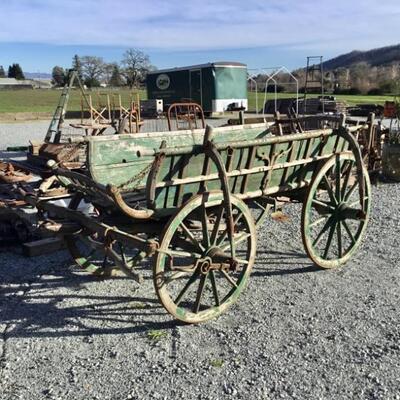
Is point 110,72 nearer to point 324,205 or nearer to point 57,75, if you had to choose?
point 57,75

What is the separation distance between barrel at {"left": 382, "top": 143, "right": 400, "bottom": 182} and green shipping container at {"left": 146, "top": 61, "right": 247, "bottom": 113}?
1686cm

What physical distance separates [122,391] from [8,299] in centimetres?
180

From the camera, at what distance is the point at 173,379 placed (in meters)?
3.19

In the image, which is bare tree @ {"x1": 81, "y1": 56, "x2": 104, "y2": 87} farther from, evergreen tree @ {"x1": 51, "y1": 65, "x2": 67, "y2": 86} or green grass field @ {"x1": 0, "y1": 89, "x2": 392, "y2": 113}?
green grass field @ {"x1": 0, "y1": 89, "x2": 392, "y2": 113}

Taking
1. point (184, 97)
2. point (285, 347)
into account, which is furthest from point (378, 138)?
point (184, 97)

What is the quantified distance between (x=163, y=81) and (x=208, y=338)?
2684 centimetres

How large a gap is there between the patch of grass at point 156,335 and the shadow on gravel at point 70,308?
6cm

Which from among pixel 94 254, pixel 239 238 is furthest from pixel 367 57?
pixel 239 238

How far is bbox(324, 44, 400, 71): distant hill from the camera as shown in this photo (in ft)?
374

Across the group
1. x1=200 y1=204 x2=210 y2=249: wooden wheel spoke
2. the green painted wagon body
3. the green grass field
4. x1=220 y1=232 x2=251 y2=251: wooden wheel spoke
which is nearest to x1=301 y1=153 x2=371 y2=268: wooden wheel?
the green painted wagon body

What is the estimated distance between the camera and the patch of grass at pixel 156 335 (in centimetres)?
369

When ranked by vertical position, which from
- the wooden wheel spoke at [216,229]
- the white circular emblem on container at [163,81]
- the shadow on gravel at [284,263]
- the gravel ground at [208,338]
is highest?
the white circular emblem on container at [163,81]

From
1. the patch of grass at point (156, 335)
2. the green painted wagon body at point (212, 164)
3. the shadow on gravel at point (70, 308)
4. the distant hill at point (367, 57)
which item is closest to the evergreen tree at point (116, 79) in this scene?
the distant hill at point (367, 57)

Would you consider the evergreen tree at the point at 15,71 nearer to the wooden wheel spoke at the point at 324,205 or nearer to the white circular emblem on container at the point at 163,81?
the white circular emblem on container at the point at 163,81
